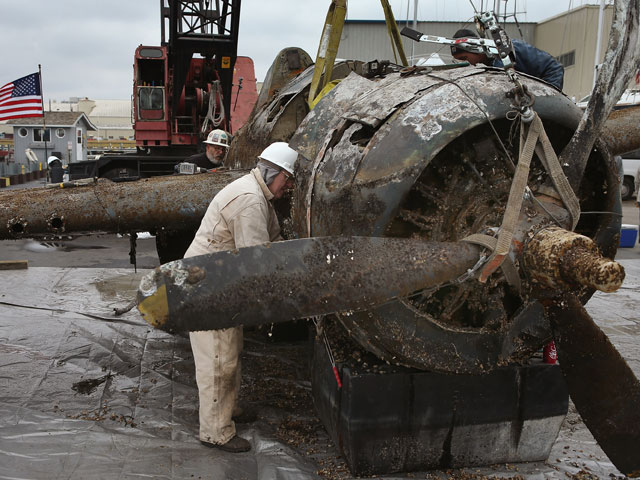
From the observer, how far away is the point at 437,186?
282cm

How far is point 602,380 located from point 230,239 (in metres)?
1.90

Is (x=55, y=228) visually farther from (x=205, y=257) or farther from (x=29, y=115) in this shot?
(x=29, y=115)

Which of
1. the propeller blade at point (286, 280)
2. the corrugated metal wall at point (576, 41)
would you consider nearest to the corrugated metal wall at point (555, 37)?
the corrugated metal wall at point (576, 41)

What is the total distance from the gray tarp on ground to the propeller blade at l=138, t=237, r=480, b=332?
1.43 metres

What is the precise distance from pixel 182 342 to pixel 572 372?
11.3ft

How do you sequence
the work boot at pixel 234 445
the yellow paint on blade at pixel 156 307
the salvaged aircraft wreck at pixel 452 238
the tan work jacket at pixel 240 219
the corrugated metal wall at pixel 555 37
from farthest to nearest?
1. the corrugated metal wall at pixel 555 37
2. the work boot at pixel 234 445
3. the tan work jacket at pixel 240 219
4. the salvaged aircraft wreck at pixel 452 238
5. the yellow paint on blade at pixel 156 307

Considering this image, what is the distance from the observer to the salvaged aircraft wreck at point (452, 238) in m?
2.04

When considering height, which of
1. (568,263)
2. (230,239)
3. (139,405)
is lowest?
(139,405)

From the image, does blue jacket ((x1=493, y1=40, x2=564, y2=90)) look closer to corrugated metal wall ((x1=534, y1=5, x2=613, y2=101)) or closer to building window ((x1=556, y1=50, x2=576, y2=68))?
corrugated metal wall ((x1=534, y1=5, x2=613, y2=101))

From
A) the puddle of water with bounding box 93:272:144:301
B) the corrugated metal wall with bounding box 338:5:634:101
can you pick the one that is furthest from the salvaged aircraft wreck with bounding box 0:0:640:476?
the corrugated metal wall with bounding box 338:5:634:101

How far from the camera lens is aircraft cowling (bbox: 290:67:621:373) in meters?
2.58

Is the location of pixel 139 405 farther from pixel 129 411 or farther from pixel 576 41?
pixel 576 41

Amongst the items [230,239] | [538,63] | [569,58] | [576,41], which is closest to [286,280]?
[230,239]

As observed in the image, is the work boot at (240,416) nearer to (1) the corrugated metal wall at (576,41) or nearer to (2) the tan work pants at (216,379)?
(2) the tan work pants at (216,379)
